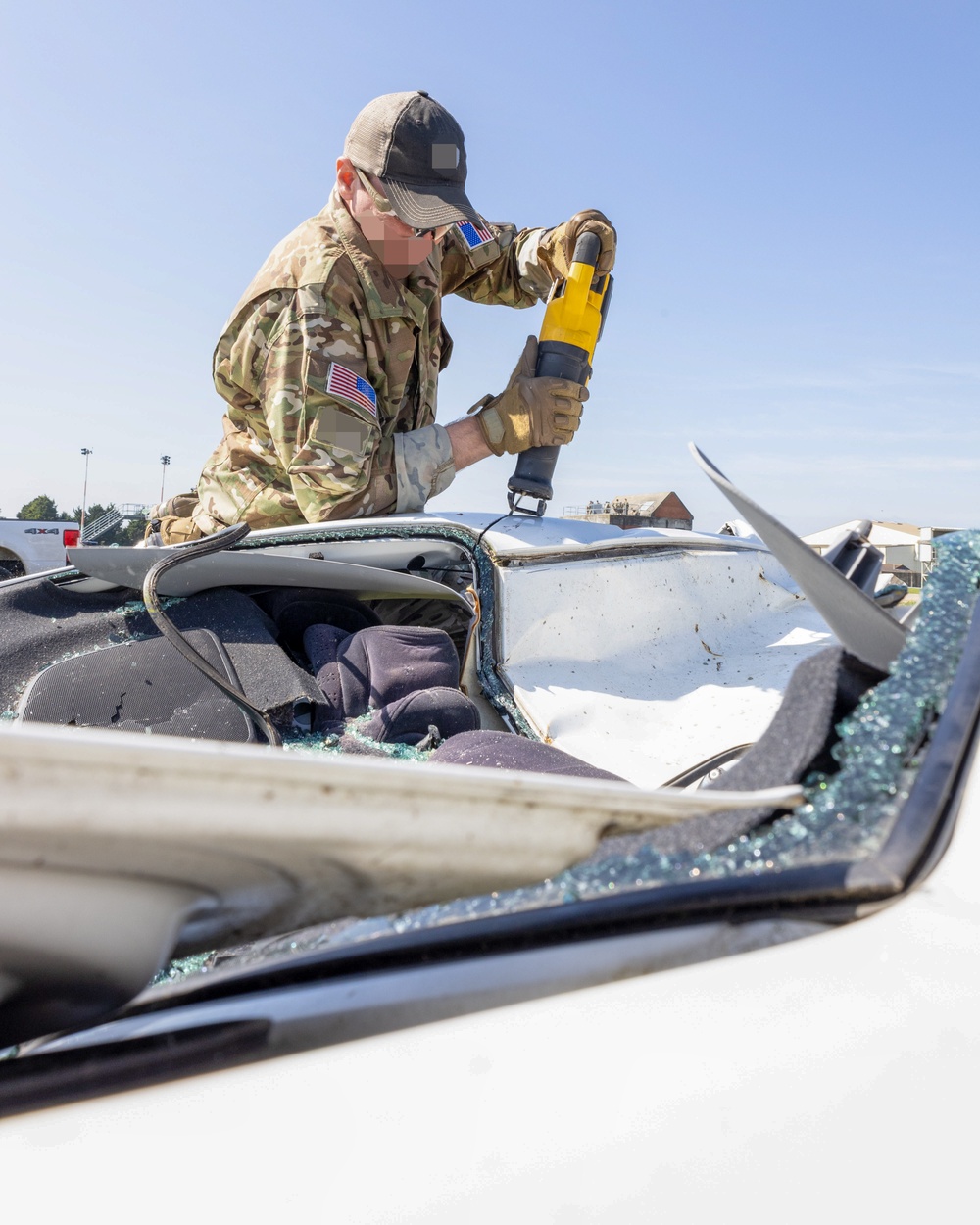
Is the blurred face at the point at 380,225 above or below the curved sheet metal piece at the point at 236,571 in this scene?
above

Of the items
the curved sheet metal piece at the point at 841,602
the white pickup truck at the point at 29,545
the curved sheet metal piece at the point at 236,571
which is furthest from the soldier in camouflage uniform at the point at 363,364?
the white pickup truck at the point at 29,545

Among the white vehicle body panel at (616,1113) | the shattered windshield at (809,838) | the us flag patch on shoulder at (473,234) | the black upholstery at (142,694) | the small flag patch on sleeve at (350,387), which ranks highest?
the us flag patch on shoulder at (473,234)

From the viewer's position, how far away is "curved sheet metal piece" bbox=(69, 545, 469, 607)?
149cm

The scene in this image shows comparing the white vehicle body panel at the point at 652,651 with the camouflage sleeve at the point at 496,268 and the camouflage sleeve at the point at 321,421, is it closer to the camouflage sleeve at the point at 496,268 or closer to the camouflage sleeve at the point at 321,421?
the camouflage sleeve at the point at 321,421

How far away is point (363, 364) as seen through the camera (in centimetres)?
226

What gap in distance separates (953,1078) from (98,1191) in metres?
0.36

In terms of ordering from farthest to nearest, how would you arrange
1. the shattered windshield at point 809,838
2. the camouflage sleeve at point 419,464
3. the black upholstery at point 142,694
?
the camouflage sleeve at point 419,464, the black upholstery at point 142,694, the shattered windshield at point 809,838

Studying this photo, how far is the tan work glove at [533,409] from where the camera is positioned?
2141 mm

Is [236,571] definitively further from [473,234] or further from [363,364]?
[473,234]

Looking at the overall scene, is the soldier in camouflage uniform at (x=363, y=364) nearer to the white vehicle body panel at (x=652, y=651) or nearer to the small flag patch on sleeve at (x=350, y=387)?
the small flag patch on sleeve at (x=350, y=387)

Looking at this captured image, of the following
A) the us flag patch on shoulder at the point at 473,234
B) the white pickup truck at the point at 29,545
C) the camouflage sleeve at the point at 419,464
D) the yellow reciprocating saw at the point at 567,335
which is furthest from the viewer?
the white pickup truck at the point at 29,545

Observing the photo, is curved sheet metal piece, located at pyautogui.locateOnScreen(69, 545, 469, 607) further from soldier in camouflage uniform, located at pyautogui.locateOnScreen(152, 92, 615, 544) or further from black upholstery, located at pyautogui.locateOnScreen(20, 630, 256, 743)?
soldier in camouflage uniform, located at pyautogui.locateOnScreen(152, 92, 615, 544)

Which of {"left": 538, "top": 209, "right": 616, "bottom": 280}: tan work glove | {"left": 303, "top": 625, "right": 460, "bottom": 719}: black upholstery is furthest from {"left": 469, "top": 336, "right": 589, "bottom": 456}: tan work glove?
{"left": 303, "top": 625, "right": 460, "bottom": 719}: black upholstery

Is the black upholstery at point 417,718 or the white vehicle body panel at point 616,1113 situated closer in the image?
the white vehicle body panel at point 616,1113
